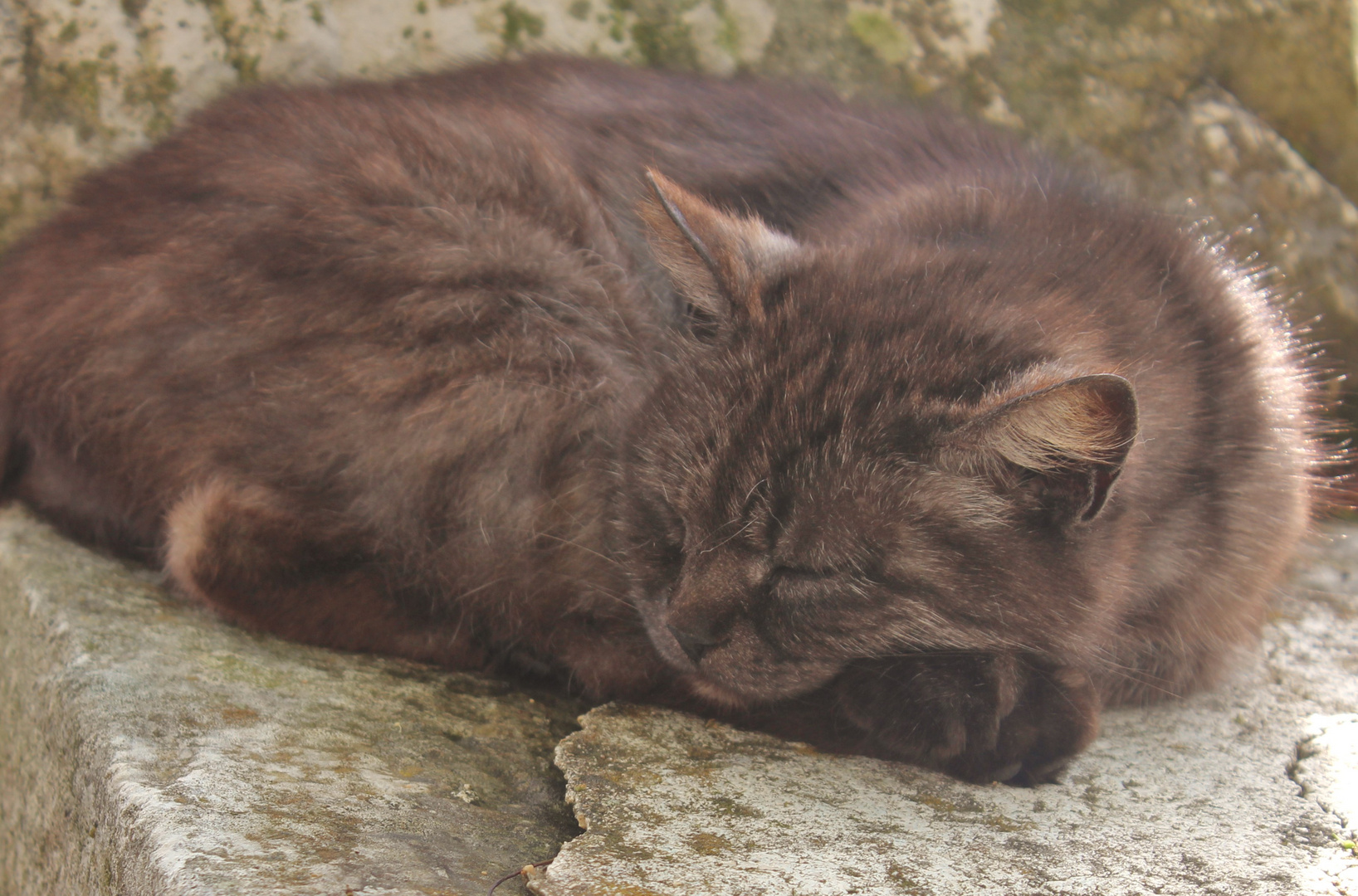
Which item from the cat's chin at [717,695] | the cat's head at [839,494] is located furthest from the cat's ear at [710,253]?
the cat's chin at [717,695]

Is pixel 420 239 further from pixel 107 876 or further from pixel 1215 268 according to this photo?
pixel 1215 268

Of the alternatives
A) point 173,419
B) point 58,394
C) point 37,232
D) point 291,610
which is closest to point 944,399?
point 291,610

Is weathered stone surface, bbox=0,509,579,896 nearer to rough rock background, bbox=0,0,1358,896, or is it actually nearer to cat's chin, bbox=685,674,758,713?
rough rock background, bbox=0,0,1358,896

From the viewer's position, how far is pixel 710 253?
6.57 ft

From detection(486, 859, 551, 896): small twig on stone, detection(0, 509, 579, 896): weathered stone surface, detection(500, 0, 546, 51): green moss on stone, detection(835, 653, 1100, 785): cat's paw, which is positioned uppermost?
detection(500, 0, 546, 51): green moss on stone

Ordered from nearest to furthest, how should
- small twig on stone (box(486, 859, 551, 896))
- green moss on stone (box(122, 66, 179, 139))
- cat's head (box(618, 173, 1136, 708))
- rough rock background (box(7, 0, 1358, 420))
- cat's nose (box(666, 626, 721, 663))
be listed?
small twig on stone (box(486, 859, 551, 896))
cat's head (box(618, 173, 1136, 708))
cat's nose (box(666, 626, 721, 663))
green moss on stone (box(122, 66, 179, 139))
rough rock background (box(7, 0, 1358, 420))

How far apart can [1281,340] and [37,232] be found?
2.93 m

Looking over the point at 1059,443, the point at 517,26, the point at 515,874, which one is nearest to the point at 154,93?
the point at 517,26

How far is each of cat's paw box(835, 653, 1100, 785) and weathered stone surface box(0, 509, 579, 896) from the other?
578mm

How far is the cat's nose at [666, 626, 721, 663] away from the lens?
1.98 m

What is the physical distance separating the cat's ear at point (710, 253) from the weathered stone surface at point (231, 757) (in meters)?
0.85

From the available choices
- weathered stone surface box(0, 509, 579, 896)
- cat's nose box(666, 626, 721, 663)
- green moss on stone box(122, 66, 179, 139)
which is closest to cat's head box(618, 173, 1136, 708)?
cat's nose box(666, 626, 721, 663)

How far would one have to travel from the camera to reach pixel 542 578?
226cm

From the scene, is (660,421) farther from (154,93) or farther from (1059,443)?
(154,93)
